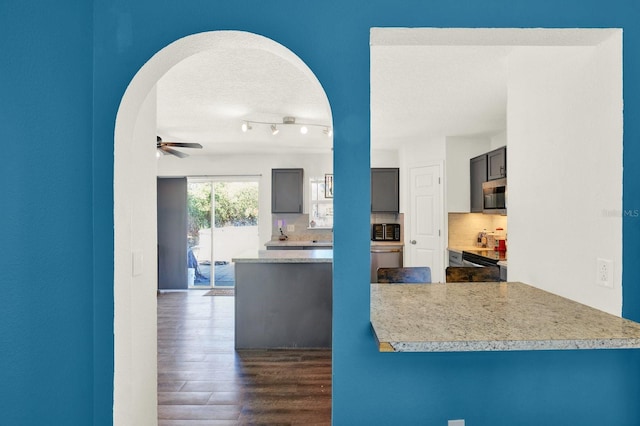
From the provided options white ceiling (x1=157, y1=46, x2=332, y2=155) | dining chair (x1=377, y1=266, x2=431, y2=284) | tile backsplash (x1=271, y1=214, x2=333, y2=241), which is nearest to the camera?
dining chair (x1=377, y1=266, x2=431, y2=284)

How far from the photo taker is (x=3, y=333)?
3.71ft

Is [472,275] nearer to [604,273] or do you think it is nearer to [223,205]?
[604,273]

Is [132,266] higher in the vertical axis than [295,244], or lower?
higher

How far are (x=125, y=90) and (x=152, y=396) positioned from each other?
1.57 meters

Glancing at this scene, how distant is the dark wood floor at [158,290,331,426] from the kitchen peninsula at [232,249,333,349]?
0.16 metres

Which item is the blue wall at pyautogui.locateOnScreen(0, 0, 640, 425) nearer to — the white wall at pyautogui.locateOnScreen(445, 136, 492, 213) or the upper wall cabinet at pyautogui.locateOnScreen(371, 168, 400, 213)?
the white wall at pyautogui.locateOnScreen(445, 136, 492, 213)

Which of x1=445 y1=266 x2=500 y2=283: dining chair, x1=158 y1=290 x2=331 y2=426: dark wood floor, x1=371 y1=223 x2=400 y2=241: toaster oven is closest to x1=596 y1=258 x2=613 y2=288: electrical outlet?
x1=445 y1=266 x2=500 y2=283: dining chair

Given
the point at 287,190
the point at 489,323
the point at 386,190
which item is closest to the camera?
the point at 489,323

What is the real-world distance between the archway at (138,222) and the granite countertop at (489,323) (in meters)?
0.93

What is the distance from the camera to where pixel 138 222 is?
194cm

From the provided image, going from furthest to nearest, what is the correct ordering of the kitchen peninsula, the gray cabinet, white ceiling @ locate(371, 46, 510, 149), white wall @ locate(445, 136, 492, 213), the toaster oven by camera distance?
the toaster oven, the gray cabinet, white wall @ locate(445, 136, 492, 213), the kitchen peninsula, white ceiling @ locate(371, 46, 510, 149)

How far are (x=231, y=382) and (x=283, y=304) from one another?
1002 millimetres

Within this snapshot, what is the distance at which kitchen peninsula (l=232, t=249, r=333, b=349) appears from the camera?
4.03 metres

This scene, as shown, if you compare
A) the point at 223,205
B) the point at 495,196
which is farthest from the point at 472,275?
the point at 223,205
